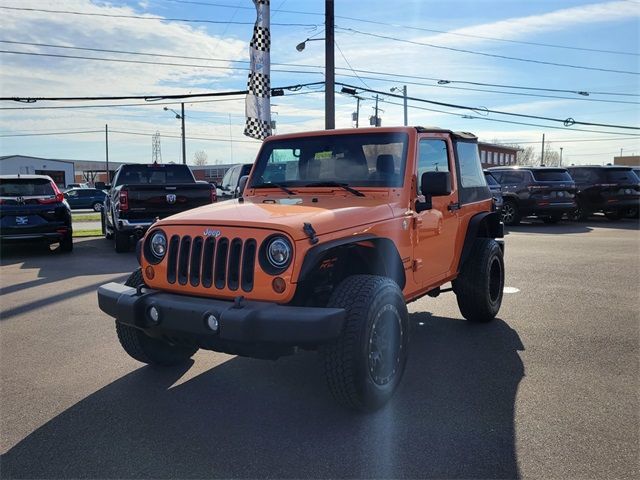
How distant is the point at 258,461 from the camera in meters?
2.89

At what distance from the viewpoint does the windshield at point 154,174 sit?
12008 millimetres

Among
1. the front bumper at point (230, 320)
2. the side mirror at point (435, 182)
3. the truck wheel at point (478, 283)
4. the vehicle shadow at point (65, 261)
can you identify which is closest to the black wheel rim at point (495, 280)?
the truck wheel at point (478, 283)

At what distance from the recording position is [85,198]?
34781mm

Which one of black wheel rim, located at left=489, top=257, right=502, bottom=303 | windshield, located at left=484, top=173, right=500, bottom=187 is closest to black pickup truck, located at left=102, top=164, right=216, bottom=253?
black wheel rim, located at left=489, top=257, right=502, bottom=303

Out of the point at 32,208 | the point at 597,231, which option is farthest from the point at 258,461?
the point at 597,231

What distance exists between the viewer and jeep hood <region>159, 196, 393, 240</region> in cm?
329

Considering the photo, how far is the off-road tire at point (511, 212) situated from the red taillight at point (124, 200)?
11063mm

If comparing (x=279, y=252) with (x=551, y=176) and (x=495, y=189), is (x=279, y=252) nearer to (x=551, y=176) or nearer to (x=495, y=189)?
(x=495, y=189)

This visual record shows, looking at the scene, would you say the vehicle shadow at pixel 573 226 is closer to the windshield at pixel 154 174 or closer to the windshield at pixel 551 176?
the windshield at pixel 551 176

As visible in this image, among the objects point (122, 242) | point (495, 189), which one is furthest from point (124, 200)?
point (495, 189)

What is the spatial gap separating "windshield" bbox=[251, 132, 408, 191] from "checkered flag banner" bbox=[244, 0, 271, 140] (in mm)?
10252

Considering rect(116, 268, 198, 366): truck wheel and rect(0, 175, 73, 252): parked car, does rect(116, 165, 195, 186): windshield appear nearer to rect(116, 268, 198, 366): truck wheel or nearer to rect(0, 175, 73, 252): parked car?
rect(0, 175, 73, 252): parked car

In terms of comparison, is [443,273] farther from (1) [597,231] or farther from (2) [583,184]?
(2) [583,184]

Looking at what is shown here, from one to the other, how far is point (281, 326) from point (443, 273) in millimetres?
2403
